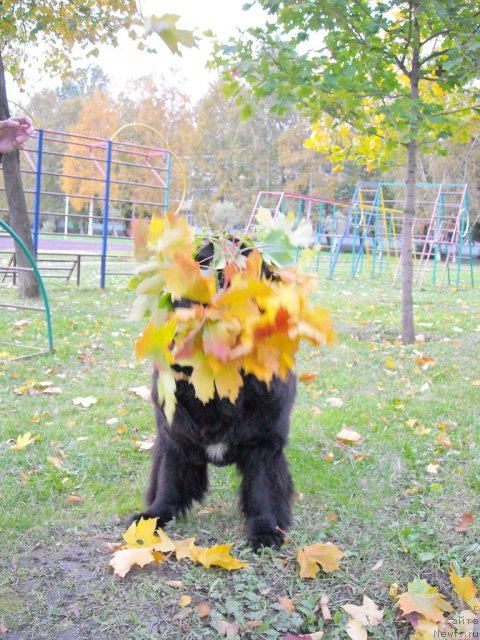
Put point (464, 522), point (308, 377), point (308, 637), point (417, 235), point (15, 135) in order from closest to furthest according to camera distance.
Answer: point (308, 637) < point (464, 522) < point (15, 135) < point (308, 377) < point (417, 235)

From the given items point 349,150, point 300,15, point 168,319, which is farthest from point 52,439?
point 349,150

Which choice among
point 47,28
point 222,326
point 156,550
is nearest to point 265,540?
point 156,550

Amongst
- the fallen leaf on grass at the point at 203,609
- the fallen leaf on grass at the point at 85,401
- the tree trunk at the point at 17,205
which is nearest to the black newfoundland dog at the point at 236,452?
the fallen leaf on grass at the point at 203,609

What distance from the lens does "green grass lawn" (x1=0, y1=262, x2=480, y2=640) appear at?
193cm

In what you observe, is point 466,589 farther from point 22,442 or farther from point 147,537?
point 22,442

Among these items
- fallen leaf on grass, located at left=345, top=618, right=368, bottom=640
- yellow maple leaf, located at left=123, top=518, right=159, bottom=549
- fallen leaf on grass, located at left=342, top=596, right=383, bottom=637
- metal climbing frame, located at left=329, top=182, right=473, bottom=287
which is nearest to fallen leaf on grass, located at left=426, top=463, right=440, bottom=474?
fallen leaf on grass, located at left=342, top=596, right=383, bottom=637

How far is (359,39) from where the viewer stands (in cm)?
516

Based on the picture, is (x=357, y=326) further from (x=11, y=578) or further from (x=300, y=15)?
(x=11, y=578)

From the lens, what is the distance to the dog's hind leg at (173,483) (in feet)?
7.98

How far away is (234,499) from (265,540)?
470 millimetres

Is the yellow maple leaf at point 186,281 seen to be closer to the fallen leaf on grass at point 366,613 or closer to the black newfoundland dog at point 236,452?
the black newfoundland dog at point 236,452

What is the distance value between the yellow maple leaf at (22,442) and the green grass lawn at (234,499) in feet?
0.14

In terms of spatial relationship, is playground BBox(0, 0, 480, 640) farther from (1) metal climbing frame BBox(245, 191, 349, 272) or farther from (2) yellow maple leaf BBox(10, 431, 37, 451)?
(1) metal climbing frame BBox(245, 191, 349, 272)

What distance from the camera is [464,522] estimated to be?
2512 millimetres
